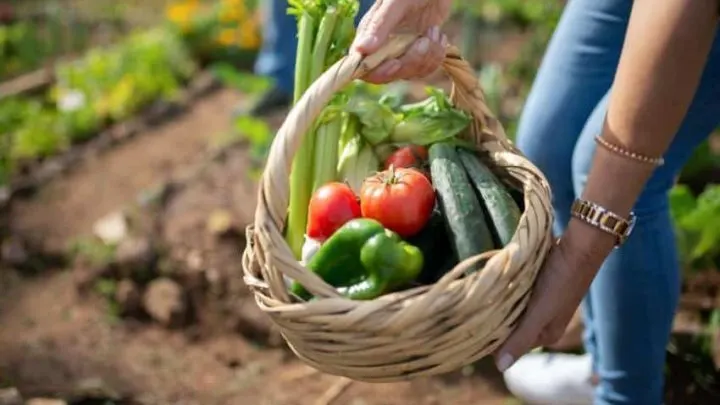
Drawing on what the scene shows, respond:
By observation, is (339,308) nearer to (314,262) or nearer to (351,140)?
(314,262)

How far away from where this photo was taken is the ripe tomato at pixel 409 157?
1.98m

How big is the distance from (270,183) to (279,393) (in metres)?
1.50

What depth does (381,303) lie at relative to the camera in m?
1.56

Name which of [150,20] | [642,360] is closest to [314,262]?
[642,360]

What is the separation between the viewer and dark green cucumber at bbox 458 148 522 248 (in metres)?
1.76

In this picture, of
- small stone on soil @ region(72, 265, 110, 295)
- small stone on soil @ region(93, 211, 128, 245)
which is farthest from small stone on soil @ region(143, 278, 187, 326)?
small stone on soil @ region(93, 211, 128, 245)

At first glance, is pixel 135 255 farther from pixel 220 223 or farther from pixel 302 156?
pixel 302 156

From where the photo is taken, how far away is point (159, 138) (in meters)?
5.20

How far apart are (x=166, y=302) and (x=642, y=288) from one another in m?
1.81

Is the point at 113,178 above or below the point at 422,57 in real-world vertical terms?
below

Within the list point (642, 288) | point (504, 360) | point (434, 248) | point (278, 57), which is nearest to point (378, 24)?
point (434, 248)

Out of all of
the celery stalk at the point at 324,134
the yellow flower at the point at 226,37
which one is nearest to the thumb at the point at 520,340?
the celery stalk at the point at 324,134

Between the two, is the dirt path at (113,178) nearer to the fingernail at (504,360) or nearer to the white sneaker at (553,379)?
the white sneaker at (553,379)

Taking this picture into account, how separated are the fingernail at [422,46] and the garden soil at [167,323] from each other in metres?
1.30
